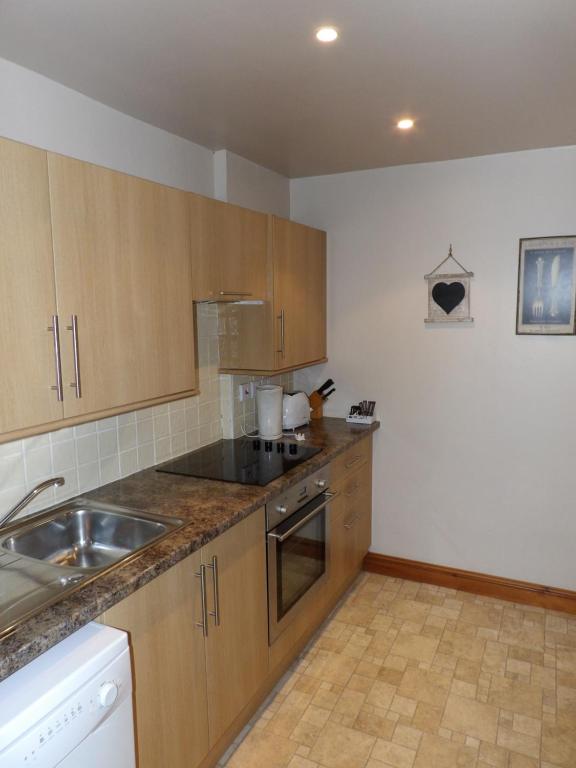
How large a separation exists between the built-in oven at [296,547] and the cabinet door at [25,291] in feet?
3.39

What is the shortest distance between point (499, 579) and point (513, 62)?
2.63 meters

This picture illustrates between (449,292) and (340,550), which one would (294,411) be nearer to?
(340,550)

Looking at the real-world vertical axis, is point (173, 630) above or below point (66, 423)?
below

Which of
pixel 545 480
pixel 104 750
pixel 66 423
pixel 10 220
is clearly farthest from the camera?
pixel 545 480

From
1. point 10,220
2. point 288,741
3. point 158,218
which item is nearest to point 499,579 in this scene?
point 288,741

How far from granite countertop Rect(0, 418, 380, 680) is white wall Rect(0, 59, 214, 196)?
129 centimetres

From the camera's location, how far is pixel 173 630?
1.69 metres

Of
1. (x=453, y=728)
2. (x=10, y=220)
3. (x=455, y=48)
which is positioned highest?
(x=455, y=48)

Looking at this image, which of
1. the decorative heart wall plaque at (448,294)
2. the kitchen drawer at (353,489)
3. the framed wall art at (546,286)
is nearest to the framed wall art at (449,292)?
the decorative heart wall plaque at (448,294)

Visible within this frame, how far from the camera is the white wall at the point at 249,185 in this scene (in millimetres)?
2770

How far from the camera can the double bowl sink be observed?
A: 1539 millimetres

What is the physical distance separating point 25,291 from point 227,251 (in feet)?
3.44

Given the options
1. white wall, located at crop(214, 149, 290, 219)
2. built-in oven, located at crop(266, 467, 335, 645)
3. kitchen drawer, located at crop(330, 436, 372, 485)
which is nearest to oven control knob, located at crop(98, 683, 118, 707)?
built-in oven, located at crop(266, 467, 335, 645)

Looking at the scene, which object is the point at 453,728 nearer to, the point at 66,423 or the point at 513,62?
the point at 66,423
